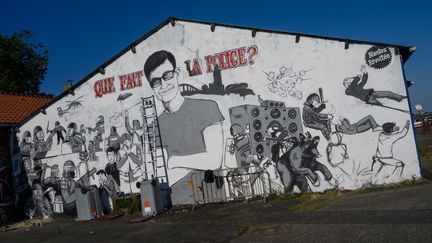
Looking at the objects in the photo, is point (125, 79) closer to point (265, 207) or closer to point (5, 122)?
point (5, 122)

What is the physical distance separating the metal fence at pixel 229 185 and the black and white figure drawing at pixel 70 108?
5.41 metres

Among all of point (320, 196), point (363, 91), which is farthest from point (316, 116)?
point (320, 196)

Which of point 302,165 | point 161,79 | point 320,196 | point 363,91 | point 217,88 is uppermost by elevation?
point 161,79

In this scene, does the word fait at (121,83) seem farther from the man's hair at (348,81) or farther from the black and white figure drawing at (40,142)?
the man's hair at (348,81)

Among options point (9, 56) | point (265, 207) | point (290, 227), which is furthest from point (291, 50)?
point (9, 56)

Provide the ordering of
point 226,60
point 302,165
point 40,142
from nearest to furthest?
point 302,165
point 226,60
point 40,142

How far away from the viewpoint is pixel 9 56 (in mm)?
32031

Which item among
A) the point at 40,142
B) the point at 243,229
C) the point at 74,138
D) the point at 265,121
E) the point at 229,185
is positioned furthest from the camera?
the point at 40,142

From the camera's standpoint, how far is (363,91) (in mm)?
11023

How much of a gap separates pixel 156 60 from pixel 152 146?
3045 mm

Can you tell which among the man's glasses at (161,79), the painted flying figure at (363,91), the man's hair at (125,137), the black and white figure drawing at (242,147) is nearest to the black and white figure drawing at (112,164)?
the man's hair at (125,137)

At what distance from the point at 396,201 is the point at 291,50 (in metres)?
5.32

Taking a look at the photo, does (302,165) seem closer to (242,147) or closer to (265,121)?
(265,121)

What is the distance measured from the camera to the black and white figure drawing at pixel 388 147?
35.4 ft
